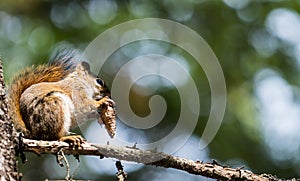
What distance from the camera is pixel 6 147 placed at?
1335mm

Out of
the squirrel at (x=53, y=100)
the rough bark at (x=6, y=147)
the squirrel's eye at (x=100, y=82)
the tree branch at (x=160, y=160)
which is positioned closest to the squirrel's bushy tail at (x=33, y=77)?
the squirrel at (x=53, y=100)

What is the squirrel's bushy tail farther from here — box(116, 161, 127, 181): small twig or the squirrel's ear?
box(116, 161, 127, 181): small twig

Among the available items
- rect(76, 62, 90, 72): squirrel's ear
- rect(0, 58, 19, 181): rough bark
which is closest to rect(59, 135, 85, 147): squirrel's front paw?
rect(0, 58, 19, 181): rough bark

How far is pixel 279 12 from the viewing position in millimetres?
4570

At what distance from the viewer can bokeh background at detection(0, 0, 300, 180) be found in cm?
434

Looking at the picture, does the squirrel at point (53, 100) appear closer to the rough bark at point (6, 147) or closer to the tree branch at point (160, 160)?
the tree branch at point (160, 160)

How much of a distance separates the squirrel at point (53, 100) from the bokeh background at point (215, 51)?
1.70m

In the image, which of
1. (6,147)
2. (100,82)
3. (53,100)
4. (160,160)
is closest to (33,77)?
(53,100)

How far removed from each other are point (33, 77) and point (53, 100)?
0.52ft

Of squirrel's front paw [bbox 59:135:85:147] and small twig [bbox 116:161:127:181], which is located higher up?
squirrel's front paw [bbox 59:135:85:147]

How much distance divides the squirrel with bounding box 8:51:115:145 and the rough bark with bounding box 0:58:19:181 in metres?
0.49

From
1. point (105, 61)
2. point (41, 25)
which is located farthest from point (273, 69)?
point (41, 25)

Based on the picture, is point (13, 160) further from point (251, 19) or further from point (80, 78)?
point (251, 19)

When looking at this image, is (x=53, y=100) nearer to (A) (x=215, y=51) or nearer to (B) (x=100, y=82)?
(B) (x=100, y=82)
